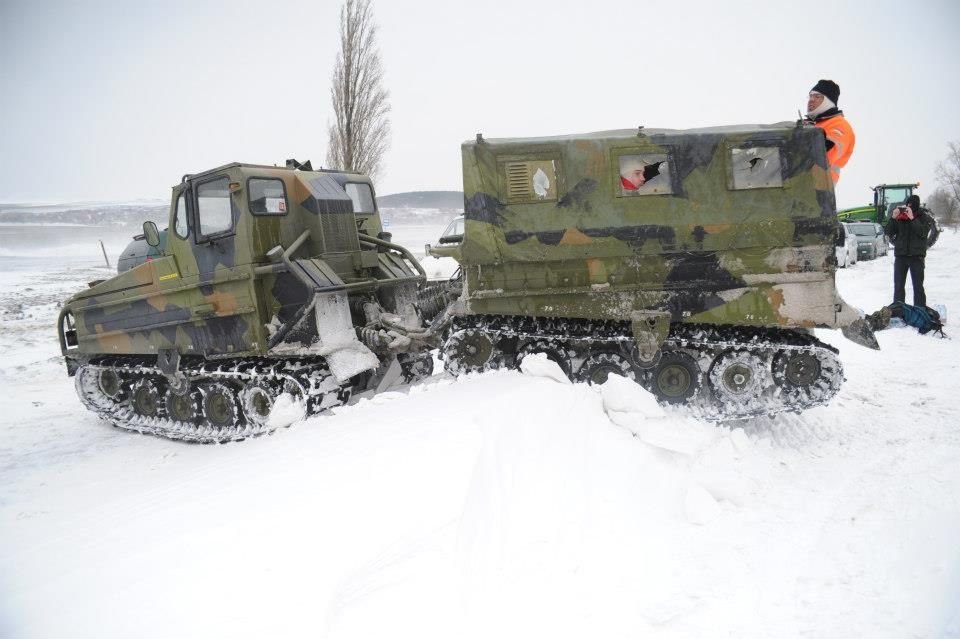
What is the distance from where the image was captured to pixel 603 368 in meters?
6.55

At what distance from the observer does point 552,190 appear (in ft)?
20.8

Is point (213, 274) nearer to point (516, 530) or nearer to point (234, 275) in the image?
point (234, 275)

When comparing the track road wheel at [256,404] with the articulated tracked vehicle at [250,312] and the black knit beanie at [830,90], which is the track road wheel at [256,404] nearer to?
the articulated tracked vehicle at [250,312]

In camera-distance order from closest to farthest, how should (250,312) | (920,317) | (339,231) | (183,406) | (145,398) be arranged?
(250,312) < (339,231) < (183,406) < (145,398) < (920,317)

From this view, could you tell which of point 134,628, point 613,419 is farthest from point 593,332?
point 134,628

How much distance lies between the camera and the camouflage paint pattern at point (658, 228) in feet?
20.2

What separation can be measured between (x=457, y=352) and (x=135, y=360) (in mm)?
4918

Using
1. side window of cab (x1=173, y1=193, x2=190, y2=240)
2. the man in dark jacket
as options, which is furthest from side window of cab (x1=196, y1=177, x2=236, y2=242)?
the man in dark jacket

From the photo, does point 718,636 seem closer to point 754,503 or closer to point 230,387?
point 754,503

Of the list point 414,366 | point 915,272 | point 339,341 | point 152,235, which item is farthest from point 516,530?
point 915,272

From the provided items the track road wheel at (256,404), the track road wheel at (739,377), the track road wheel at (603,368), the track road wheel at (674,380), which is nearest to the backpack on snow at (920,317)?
the track road wheel at (739,377)

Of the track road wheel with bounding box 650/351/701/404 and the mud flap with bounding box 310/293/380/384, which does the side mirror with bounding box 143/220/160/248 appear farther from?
the track road wheel with bounding box 650/351/701/404

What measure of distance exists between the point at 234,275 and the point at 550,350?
3.71m

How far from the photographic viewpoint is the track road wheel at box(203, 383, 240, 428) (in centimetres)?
744
